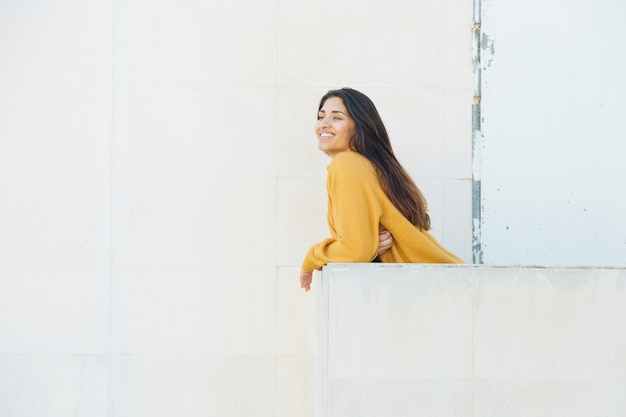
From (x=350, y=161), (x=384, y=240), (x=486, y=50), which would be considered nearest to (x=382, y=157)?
(x=350, y=161)

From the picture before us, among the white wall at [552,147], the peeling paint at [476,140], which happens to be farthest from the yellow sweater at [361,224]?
the white wall at [552,147]

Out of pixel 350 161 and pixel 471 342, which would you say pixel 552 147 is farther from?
pixel 471 342

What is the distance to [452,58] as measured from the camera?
250 inches

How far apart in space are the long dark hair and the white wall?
1.17 meters

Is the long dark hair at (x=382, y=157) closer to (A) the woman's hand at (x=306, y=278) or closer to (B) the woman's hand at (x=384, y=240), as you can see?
(B) the woman's hand at (x=384, y=240)

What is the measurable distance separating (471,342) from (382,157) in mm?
964

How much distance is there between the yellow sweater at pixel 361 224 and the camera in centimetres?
490

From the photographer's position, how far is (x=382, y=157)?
524 centimetres

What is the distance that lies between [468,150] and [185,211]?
1.49 metres

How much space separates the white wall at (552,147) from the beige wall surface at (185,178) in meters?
0.17

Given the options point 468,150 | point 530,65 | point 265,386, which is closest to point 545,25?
point 530,65

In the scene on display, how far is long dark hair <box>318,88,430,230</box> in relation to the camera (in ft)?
16.8

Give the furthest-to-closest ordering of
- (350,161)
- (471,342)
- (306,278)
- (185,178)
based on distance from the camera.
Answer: (185,178) < (306,278) < (350,161) < (471,342)

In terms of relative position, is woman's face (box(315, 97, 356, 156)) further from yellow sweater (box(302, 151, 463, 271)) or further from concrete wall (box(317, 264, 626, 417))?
concrete wall (box(317, 264, 626, 417))
